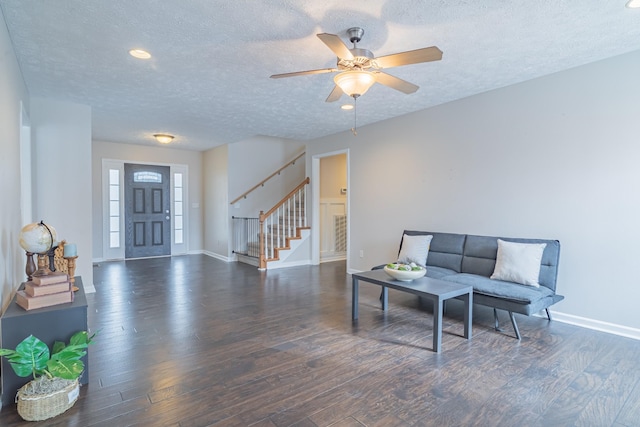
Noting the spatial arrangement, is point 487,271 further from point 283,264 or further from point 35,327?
point 35,327

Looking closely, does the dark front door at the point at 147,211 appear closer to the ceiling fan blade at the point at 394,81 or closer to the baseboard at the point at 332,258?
the baseboard at the point at 332,258

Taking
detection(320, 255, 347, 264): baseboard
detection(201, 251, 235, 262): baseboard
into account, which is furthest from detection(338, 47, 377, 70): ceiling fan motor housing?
detection(201, 251, 235, 262): baseboard

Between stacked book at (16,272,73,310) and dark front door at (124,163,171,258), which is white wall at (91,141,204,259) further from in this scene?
stacked book at (16,272,73,310)

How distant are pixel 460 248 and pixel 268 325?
2.49 metres

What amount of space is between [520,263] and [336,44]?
276 centimetres

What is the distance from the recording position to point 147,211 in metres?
7.73

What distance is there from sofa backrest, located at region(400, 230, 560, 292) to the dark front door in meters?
6.08

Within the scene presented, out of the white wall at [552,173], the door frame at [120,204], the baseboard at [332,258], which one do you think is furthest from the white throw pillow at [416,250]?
the door frame at [120,204]

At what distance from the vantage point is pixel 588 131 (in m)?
3.35

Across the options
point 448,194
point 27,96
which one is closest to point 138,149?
point 27,96

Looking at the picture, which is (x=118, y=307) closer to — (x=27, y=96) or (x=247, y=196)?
(x=27, y=96)

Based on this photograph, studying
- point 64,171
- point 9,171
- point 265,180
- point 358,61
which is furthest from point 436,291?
point 265,180

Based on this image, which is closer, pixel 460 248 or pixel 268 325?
pixel 268 325

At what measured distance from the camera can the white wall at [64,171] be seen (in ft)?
14.0
